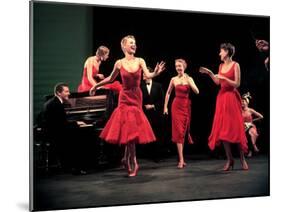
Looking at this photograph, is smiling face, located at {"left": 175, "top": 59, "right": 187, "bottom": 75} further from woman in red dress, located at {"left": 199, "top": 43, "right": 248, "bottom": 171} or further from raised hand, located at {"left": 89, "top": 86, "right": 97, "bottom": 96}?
raised hand, located at {"left": 89, "top": 86, "right": 97, "bottom": 96}

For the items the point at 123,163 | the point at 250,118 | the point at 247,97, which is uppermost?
the point at 247,97

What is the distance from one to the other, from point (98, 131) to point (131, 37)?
1.08 meters

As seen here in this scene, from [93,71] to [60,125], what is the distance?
0.67m

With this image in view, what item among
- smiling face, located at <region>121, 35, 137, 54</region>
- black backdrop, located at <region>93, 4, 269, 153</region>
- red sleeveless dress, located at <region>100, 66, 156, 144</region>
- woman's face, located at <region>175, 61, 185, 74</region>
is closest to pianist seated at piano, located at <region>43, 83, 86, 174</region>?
red sleeveless dress, located at <region>100, 66, 156, 144</region>

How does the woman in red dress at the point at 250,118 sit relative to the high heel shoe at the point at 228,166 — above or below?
above

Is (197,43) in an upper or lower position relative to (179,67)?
upper

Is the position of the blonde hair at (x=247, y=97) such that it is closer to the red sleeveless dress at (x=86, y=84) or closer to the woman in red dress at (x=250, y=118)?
the woman in red dress at (x=250, y=118)

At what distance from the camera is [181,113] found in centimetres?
623

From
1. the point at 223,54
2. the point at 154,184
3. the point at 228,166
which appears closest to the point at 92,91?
the point at 154,184

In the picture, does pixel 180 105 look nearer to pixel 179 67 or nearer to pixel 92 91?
pixel 179 67

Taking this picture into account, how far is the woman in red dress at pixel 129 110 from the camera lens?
19.4 ft

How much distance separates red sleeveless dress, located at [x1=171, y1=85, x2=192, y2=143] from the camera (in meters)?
6.20

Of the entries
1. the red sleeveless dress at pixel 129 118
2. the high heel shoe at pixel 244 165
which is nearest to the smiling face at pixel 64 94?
the red sleeveless dress at pixel 129 118

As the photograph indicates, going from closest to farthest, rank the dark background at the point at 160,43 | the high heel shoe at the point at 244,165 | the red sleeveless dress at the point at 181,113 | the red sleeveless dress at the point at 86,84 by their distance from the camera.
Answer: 1. the dark background at the point at 160,43
2. the red sleeveless dress at the point at 86,84
3. the red sleeveless dress at the point at 181,113
4. the high heel shoe at the point at 244,165
